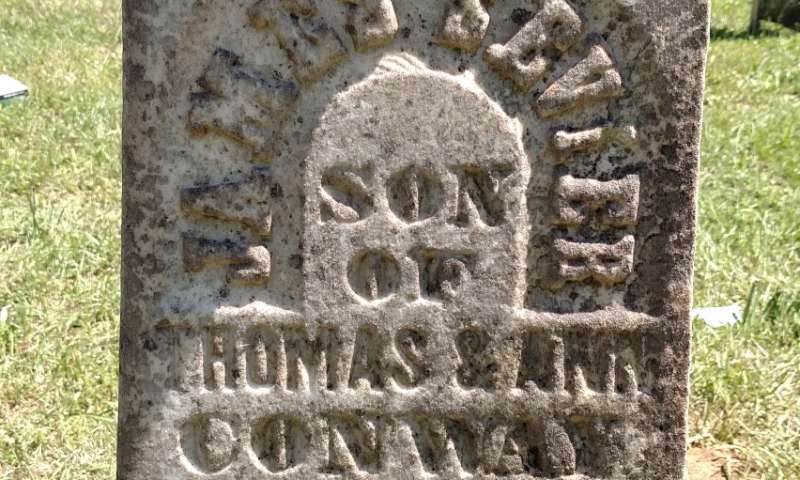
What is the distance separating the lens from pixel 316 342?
170 cm

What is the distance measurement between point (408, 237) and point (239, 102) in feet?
1.13

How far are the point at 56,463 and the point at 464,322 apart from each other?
1213 mm

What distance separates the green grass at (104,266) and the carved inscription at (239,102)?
1107 mm

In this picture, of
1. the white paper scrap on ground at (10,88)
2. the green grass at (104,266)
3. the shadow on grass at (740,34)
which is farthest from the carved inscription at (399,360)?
the shadow on grass at (740,34)

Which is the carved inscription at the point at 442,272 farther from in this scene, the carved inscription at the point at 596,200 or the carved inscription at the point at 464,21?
the carved inscription at the point at 464,21


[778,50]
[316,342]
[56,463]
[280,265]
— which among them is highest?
[778,50]

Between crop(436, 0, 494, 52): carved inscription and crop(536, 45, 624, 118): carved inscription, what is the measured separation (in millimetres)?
143

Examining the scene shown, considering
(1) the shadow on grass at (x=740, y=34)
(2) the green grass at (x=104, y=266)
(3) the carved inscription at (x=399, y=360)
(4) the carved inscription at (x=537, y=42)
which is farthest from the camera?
(1) the shadow on grass at (x=740, y=34)

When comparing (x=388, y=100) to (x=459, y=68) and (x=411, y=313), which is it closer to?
(x=459, y=68)

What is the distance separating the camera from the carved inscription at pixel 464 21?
1.59m

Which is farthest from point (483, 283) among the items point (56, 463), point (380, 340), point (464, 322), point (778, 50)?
point (778, 50)

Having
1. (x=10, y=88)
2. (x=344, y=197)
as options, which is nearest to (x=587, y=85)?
(x=344, y=197)

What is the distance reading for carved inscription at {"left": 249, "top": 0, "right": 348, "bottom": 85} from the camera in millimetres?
1600

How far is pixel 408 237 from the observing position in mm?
1668
